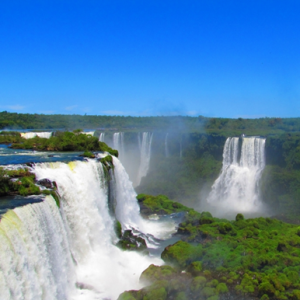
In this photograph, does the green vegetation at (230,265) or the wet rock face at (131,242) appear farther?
the wet rock face at (131,242)

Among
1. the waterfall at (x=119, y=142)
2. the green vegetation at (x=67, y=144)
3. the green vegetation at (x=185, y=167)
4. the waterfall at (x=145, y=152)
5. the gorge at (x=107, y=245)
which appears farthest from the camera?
the waterfall at (x=145, y=152)

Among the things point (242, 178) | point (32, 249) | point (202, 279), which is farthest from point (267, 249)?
point (242, 178)

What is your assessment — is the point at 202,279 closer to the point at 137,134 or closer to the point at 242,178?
the point at 242,178

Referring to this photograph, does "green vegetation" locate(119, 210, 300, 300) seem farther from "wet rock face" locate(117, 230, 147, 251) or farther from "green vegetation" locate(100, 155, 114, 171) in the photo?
"green vegetation" locate(100, 155, 114, 171)

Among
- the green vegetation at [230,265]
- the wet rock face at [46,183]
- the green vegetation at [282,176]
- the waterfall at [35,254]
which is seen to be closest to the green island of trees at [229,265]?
the green vegetation at [230,265]

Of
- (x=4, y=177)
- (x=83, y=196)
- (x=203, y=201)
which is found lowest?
(x=203, y=201)

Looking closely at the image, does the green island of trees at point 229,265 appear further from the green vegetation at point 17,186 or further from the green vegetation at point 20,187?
the green vegetation at point 17,186
